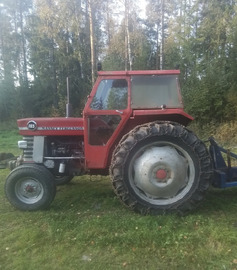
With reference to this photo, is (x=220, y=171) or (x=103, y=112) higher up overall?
(x=103, y=112)

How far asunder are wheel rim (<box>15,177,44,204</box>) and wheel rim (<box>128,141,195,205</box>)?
55.7 inches

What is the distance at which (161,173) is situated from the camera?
12.1 ft

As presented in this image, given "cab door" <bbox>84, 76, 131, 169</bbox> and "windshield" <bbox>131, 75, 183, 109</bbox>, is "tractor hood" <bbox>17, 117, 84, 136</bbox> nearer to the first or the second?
"cab door" <bbox>84, 76, 131, 169</bbox>

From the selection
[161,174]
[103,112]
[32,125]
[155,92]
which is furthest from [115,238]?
[32,125]

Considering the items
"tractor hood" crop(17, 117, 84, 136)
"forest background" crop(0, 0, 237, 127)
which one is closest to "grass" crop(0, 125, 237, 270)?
"tractor hood" crop(17, 117, 84, 136)

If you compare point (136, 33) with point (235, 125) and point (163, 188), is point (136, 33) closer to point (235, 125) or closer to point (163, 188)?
point (235, 125)

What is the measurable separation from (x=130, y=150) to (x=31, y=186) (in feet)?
5.29

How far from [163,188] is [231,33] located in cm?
1311

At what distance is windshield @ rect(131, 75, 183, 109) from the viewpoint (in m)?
3.94

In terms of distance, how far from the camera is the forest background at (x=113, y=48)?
12.2 m

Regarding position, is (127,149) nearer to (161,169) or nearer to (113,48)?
(161,169)

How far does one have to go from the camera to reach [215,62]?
12.6 metres

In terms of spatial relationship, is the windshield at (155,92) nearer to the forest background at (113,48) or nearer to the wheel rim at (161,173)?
the wheel rim at (161,173)

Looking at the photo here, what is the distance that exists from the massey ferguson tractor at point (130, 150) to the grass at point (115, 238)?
11.4 inches
